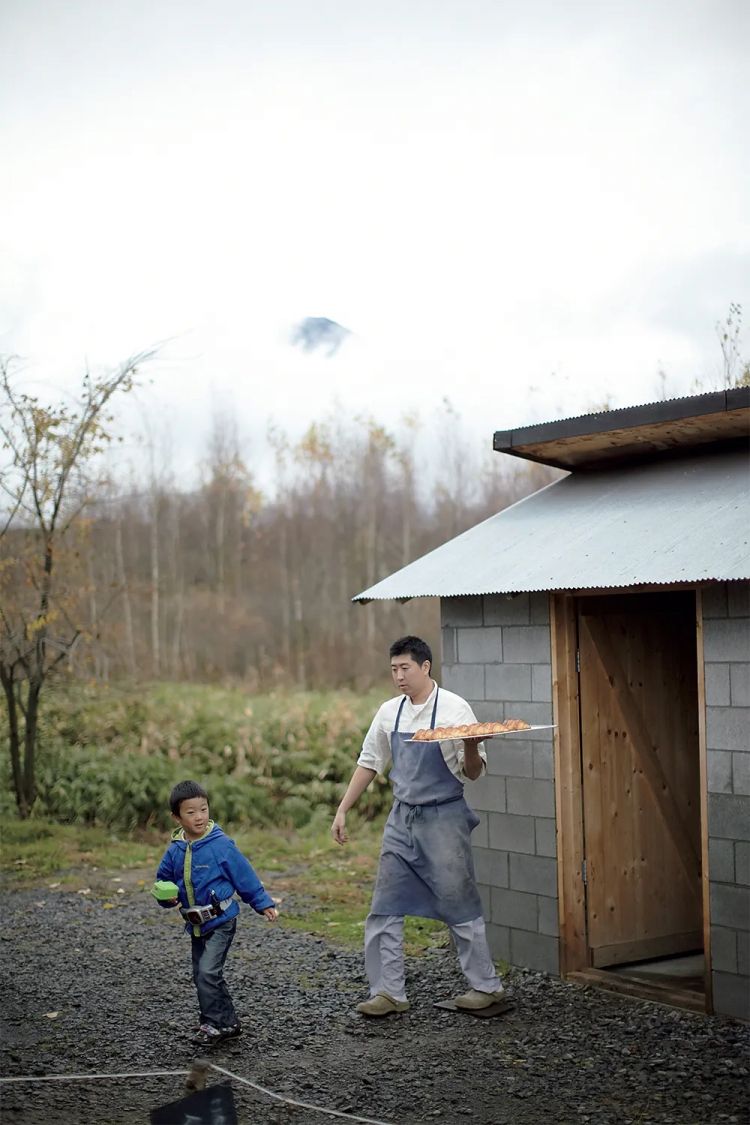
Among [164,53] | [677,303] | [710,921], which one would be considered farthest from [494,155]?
[710,921]

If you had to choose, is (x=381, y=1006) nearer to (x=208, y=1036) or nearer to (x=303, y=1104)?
(x=208, y=1036)

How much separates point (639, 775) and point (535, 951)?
1.32 meters

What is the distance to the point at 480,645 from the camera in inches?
245

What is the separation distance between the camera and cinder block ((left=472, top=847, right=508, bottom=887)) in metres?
6.04

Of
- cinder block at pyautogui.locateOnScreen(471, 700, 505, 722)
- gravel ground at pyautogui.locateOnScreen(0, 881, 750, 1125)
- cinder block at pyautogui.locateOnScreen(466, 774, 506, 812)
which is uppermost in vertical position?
cinder block at pyautogui.locateOnScreen(471, 700, 505, 722)

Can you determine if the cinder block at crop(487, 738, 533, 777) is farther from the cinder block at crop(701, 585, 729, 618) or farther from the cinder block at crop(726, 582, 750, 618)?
the cinder block at crop(726, 582, 750, 618)

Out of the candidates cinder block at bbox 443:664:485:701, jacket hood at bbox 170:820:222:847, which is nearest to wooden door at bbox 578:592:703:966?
cinder block at bbox 443:664:485:701

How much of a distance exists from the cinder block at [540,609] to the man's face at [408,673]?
0.91 meters

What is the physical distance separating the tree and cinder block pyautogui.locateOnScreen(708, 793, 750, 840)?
298 inches

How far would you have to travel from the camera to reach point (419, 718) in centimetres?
534

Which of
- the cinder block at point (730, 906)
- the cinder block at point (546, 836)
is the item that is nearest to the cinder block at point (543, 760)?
the cinder block at point (546, 836)

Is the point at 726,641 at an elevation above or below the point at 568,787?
above

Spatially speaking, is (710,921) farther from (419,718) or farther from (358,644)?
(358,644)

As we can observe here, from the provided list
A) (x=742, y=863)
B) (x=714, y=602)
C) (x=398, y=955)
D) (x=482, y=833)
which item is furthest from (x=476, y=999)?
(x=714, y=602)
